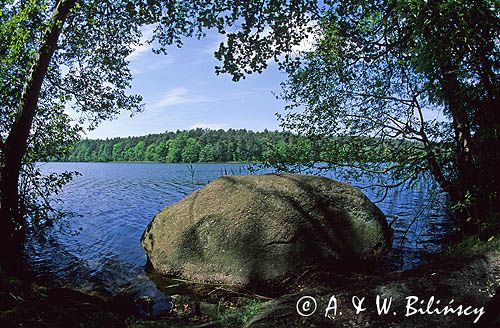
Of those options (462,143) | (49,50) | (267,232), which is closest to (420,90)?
(462,143)

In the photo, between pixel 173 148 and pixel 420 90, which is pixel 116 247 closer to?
pixel 420 90

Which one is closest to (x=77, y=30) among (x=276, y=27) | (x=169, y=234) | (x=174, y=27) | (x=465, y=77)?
(x=174, y=27)

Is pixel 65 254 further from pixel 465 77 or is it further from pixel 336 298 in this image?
pixel 465 77

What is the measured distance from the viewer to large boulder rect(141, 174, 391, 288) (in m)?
7.21

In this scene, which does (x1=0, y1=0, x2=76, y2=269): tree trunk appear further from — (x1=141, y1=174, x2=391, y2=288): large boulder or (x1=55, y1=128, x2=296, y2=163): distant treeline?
(x1=55, y1=128, x2=296, y2=163): distant treeline

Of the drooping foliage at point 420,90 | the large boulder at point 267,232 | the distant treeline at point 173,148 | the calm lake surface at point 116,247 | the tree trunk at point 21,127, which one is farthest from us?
the distant treeline at point 173,148

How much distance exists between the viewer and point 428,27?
4.77 m

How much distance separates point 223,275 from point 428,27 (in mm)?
6168

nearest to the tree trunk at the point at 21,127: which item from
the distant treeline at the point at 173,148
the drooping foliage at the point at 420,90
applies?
the drooping foliage at the point at 420,90

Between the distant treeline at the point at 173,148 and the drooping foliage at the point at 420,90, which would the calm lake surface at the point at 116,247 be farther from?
the distant treeline at the point at 173,148

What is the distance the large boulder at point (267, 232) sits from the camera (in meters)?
7.21

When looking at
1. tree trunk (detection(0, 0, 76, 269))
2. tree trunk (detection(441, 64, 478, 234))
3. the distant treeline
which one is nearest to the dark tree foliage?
tree trunk (detection(0, 0, 76, 269))

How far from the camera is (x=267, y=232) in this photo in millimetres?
7336

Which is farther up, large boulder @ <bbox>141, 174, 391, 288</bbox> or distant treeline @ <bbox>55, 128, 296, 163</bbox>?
distant treeline @ <bbox>55, 128, 296, 163</bbox>
